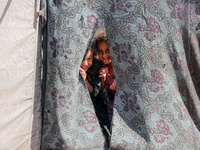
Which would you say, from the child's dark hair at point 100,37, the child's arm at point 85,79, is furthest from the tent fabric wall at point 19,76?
the child's dark hair at point 100,37

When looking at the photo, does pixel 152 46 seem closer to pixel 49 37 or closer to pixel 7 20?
pixel 49 37

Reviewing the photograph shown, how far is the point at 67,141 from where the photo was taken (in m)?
1.65

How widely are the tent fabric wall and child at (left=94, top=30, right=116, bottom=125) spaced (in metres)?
0.56

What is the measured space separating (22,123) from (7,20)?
0.72 meters

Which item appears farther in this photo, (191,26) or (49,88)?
(49,88)

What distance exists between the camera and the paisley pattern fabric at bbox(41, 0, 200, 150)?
5.09 feet

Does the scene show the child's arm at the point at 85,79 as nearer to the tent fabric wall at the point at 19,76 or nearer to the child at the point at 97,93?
the child at the point at 97,93

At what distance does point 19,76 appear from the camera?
163 cm

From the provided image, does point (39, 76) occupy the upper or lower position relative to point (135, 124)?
upper

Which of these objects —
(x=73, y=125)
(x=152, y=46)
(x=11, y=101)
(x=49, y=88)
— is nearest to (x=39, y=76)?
(x=49, y=88)

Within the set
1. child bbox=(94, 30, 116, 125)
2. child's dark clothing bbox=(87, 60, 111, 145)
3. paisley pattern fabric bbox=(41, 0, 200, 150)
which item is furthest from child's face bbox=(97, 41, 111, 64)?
paisley pattern fabric bbox=(41, 0, 200, 150)

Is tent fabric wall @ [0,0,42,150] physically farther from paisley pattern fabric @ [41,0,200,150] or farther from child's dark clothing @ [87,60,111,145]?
child's dark clothing @ [87,60,111,145]

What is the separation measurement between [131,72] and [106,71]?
0.51m

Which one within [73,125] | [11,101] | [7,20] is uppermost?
[7,20]
